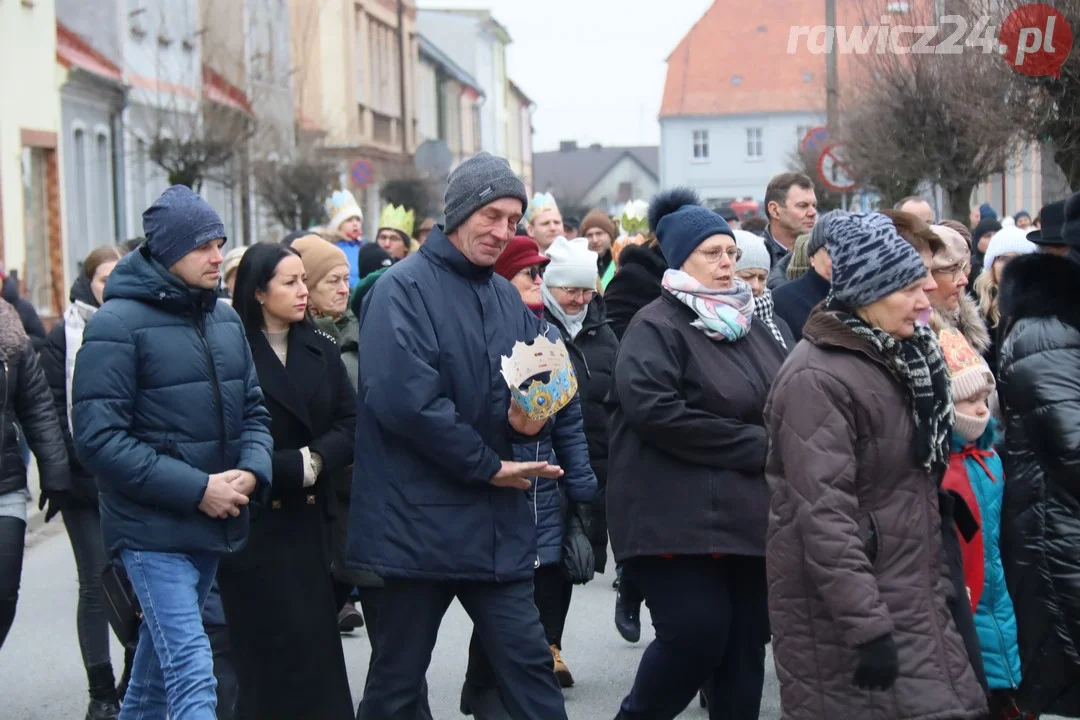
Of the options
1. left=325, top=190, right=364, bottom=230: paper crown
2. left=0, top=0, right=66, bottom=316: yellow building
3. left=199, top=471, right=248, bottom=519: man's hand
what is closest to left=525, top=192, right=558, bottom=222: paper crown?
left=325, top=190, right=364, bottom=230: paper crown

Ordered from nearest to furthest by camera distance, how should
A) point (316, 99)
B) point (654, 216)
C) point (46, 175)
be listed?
1. point (654, 216)
2. point (46, 175)
3. point (316, 99)

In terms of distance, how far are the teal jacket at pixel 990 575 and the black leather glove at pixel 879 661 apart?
46.6 inches

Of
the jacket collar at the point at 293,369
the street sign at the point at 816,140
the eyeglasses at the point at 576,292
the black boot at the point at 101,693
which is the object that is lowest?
the black boot at the point at 101,693

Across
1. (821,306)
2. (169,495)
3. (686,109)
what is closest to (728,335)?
(821,306)

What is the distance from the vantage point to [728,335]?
5457 millimetres

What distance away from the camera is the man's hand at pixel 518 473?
4922mm

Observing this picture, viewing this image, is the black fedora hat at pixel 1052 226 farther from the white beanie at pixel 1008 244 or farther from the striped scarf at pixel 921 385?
the white beanie at pixel 1008 244

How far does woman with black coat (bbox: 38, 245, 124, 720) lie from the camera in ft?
22.3

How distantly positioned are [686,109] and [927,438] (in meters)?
82.2

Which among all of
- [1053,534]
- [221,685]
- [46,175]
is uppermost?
[46,175]

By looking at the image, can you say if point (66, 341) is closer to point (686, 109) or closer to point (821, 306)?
point (821, 306)

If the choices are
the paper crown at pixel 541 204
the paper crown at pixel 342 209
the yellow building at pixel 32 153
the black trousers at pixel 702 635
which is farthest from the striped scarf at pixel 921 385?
the yellow building at pixel 32 153

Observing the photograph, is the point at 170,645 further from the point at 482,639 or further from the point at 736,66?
the point at 736,66

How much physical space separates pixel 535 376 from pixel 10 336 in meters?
2.25
